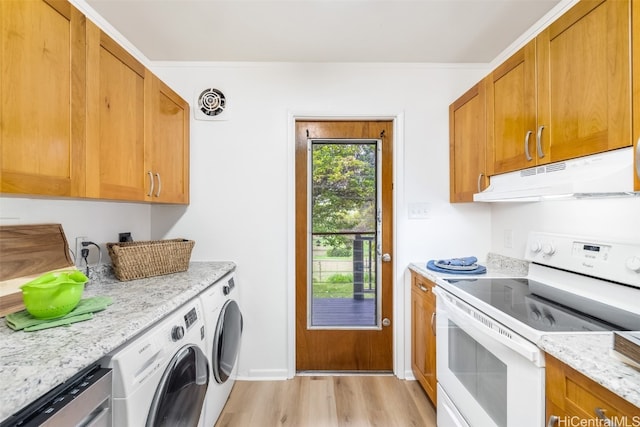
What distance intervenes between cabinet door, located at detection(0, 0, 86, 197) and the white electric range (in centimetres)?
182

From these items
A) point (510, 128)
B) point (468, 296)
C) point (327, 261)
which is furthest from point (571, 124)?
point (327, 261)

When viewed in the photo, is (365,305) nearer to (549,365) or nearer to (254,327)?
(254,327)

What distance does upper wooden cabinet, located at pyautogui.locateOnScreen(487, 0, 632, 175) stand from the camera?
3.30ft

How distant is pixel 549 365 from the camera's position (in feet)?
3.02

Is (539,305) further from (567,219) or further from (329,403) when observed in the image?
(329,403)

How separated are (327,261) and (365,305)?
18.8 inches

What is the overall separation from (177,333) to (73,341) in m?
0.42

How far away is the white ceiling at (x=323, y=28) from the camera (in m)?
1.62

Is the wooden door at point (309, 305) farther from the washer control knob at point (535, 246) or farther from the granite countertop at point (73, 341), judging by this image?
the granite countertop at point (73, 341)

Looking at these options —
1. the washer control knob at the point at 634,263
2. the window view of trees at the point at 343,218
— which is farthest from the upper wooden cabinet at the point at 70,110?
the washer control knob at the point at 634,263

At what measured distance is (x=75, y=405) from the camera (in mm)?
726

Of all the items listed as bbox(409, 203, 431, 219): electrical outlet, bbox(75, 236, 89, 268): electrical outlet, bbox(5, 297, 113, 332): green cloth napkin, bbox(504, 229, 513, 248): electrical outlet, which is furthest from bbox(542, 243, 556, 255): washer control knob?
bbox(75, 236, 89, 268): electrical outlet

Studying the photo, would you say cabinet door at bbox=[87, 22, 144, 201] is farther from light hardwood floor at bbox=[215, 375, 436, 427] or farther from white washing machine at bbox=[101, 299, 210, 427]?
light hardwood floor at bbox=[215, 375, 436, 427]

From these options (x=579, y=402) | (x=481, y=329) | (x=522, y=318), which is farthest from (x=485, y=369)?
(x=579, y=402)
